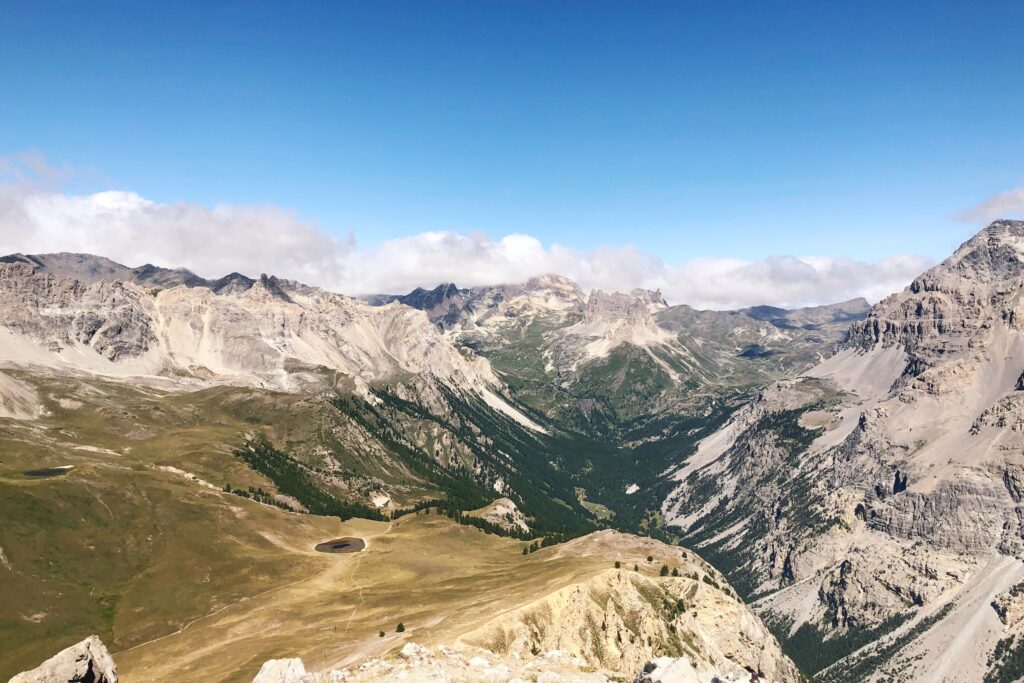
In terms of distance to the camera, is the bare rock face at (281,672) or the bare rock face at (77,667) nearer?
the bare rock face at (77,667)

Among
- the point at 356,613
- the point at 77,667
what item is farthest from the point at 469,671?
the point at 356,613

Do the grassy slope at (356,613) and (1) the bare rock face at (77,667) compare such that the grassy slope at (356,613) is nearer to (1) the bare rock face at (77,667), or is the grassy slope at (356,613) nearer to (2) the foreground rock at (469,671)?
(2) the foreground rock at (469,671)

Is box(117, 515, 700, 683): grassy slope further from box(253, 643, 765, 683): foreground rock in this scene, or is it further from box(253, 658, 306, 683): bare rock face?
box(253, 658, 306, 683): bare rock face

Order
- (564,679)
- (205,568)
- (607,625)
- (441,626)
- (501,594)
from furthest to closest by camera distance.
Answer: (205,568), (501,594), (607,625), (441,626), (564,679)

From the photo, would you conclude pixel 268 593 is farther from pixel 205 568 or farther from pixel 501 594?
pixel 501 594

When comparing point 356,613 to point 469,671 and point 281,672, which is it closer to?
point 281,672

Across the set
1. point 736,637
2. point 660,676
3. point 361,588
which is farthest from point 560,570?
point 660,676

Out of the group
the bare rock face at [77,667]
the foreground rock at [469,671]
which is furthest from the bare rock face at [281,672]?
the bare rock face at [77,667]

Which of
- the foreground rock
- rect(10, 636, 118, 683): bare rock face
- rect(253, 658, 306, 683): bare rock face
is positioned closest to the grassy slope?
the foreground rock

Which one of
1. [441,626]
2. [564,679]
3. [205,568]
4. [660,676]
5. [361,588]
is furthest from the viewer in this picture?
[205,568]
